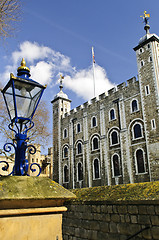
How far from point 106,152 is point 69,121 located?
363 inches

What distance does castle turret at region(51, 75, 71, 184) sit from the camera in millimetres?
31681

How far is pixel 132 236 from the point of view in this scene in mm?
5262

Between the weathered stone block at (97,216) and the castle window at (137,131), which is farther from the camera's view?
the castle window at (137,131)

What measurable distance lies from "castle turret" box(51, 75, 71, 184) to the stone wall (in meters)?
23.7

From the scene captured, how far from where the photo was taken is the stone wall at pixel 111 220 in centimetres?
520

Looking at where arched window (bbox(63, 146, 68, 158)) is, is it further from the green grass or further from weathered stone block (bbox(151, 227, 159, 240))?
weathered stone block (bbox(151, 227, 159, 240))

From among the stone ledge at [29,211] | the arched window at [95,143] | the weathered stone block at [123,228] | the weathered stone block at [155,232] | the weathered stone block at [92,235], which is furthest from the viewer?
the arched window at [95,143]

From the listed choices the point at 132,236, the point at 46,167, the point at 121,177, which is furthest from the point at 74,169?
the point at 132,236

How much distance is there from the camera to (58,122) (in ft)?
110

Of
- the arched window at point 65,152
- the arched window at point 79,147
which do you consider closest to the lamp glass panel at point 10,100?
the arched window at point 79,147

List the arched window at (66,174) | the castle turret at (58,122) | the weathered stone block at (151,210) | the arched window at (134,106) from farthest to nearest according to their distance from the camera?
1. the castle turret at (58,122)
2. the arched window at (66,174)
3. the arched window at (134,106)
4. the weathered stone block at (151,210)

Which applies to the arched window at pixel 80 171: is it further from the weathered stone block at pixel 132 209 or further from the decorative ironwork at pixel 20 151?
the decorative ironwork at pixel 20 151

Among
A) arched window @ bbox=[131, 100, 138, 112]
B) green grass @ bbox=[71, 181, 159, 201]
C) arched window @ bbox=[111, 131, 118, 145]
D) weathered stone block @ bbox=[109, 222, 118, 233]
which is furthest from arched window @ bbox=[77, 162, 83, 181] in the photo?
weathered stone block @ bbox=[109, 222, 118, 233]

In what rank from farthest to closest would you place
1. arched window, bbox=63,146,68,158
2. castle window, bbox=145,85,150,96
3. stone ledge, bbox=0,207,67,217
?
arched window, bbox=63,146,68,158
castle window, bbox=145,85,150,96
stone ledge, bbox=0,207,67,217
